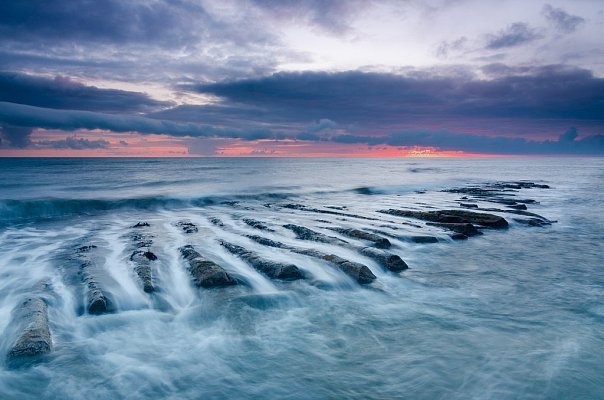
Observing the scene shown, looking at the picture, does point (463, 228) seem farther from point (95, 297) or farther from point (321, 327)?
point (95, 297)

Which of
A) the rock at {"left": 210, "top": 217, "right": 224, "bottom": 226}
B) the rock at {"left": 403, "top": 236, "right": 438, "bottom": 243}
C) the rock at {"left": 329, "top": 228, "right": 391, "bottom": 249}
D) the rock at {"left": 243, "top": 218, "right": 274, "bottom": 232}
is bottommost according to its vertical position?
the rock at {"left": 210, "top": 217, "right": 224, "bottom": 226}

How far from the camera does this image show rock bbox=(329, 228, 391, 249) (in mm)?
11539

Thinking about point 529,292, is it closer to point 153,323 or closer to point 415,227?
point 415,227

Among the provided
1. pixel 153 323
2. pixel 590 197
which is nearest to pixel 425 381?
pixel 153 323

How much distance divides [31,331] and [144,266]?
322 centimetres

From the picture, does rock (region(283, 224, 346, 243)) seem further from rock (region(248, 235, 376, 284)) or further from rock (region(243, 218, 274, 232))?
rock (region(248, 235, 376, 284))

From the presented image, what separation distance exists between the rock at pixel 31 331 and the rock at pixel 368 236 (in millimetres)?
8267

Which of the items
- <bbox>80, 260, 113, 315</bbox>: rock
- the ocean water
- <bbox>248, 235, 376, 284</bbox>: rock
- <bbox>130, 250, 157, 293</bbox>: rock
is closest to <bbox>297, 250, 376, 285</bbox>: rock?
<bbox>248, 235, 376, 284</bbox>: rock

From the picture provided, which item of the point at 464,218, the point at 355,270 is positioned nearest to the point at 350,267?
the point at 355,270

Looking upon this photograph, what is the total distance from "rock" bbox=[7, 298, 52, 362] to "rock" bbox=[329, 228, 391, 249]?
27.1 feet

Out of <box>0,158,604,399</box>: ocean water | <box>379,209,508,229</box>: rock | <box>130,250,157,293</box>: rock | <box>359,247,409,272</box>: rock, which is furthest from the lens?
<box>379,209,508,229</box>: rock

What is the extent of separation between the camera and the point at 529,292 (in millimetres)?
8336

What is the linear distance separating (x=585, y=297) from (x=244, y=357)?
7145 mm

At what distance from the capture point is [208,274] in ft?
27.0
